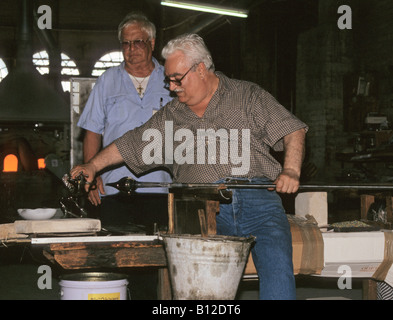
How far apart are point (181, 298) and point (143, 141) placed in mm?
1131

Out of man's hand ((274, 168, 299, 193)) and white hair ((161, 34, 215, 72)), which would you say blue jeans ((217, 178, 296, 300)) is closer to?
man's hand ((274, 168, 299, 193))

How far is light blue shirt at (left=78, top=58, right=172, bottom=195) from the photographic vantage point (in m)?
3.97

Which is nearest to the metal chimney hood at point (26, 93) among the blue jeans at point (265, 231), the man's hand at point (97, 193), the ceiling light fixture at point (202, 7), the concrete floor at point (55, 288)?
the ceiling light fixture at point (202, 7)

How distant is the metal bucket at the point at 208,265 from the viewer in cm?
252

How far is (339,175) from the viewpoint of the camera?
10148 millimetres

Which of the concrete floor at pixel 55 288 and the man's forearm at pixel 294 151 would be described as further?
the concrete floor at pixel 55 288

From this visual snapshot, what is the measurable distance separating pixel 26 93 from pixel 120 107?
825 cm

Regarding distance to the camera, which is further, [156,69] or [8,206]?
[8,206]

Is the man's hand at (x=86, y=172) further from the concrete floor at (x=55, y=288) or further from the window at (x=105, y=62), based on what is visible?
the window at (x=105, y=62)

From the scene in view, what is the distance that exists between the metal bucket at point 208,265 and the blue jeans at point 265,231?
185 millimetres

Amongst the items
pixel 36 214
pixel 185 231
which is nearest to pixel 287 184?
pixel 185 231

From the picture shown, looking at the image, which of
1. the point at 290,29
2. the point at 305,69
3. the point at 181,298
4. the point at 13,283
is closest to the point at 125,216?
the point at 181,298

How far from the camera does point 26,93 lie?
1166cm

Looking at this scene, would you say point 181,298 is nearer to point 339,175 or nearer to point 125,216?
point 125,216
